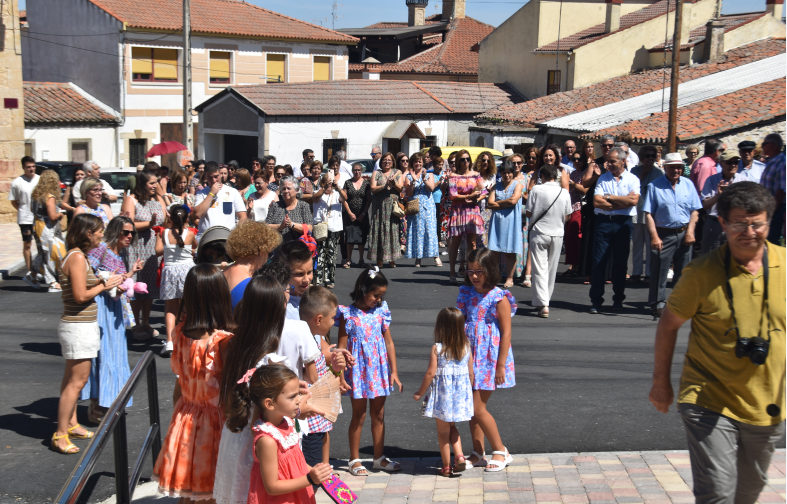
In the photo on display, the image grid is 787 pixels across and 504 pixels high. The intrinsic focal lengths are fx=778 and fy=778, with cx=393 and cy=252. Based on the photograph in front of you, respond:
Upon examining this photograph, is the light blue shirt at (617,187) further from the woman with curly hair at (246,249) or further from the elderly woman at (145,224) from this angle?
the woman with curly hair at (246,249)

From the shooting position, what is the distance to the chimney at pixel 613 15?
1319 inches

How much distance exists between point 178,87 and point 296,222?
98.9 feet

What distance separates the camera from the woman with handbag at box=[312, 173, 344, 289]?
11.5 metres

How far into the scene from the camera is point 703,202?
1018 cm

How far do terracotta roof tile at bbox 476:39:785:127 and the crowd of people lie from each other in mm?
16072

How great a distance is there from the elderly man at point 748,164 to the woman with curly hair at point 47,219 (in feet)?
29.7

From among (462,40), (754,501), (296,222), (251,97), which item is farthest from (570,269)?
(462,40)

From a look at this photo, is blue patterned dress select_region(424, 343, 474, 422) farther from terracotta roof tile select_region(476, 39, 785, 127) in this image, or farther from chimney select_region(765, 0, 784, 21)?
chimney select_region(765, 0, 784, 21)

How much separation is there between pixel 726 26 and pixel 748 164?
72.2 feet

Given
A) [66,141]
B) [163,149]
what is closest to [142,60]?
[66,141]

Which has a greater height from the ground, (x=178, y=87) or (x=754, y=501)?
(x=178, y=87)

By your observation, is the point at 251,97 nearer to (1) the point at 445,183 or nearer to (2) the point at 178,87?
(2) the point at 178,87

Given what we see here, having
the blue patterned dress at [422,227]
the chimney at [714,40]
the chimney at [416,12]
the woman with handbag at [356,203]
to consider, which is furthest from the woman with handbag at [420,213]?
the chimney at [416,12]

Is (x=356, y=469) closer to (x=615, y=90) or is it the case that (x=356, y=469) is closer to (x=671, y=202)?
(x=671, y=202)
